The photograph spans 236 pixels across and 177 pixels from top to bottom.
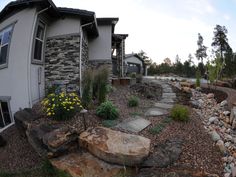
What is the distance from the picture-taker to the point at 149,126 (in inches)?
225

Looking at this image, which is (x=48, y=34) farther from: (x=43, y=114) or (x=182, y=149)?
(x=182, y=149)

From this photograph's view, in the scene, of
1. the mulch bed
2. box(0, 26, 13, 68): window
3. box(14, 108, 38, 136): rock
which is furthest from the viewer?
box(0, 26, 13, 68): window

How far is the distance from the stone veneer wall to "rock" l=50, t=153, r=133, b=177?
15.1 feet

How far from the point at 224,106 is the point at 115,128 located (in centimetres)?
480

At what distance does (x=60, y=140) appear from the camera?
4641mm

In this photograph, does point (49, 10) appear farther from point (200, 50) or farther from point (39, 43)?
point (200, 50)

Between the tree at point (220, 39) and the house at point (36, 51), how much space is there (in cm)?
2477

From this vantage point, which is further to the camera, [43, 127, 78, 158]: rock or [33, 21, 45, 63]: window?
[33, 21, 45, 63]: window

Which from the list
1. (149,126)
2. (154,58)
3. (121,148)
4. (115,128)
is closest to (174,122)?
(149,126)

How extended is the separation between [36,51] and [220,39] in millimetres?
27125

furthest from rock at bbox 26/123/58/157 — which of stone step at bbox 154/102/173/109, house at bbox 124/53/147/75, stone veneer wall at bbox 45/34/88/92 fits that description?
house at bbox 124/53/147/75

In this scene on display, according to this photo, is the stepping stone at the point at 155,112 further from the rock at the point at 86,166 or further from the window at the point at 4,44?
the window at the point at 4,44

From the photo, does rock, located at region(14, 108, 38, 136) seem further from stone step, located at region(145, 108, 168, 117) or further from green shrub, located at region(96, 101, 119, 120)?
stone step, located at region(145, 108, 168, 117)

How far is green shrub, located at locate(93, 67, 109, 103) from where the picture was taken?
7023 millimetres
